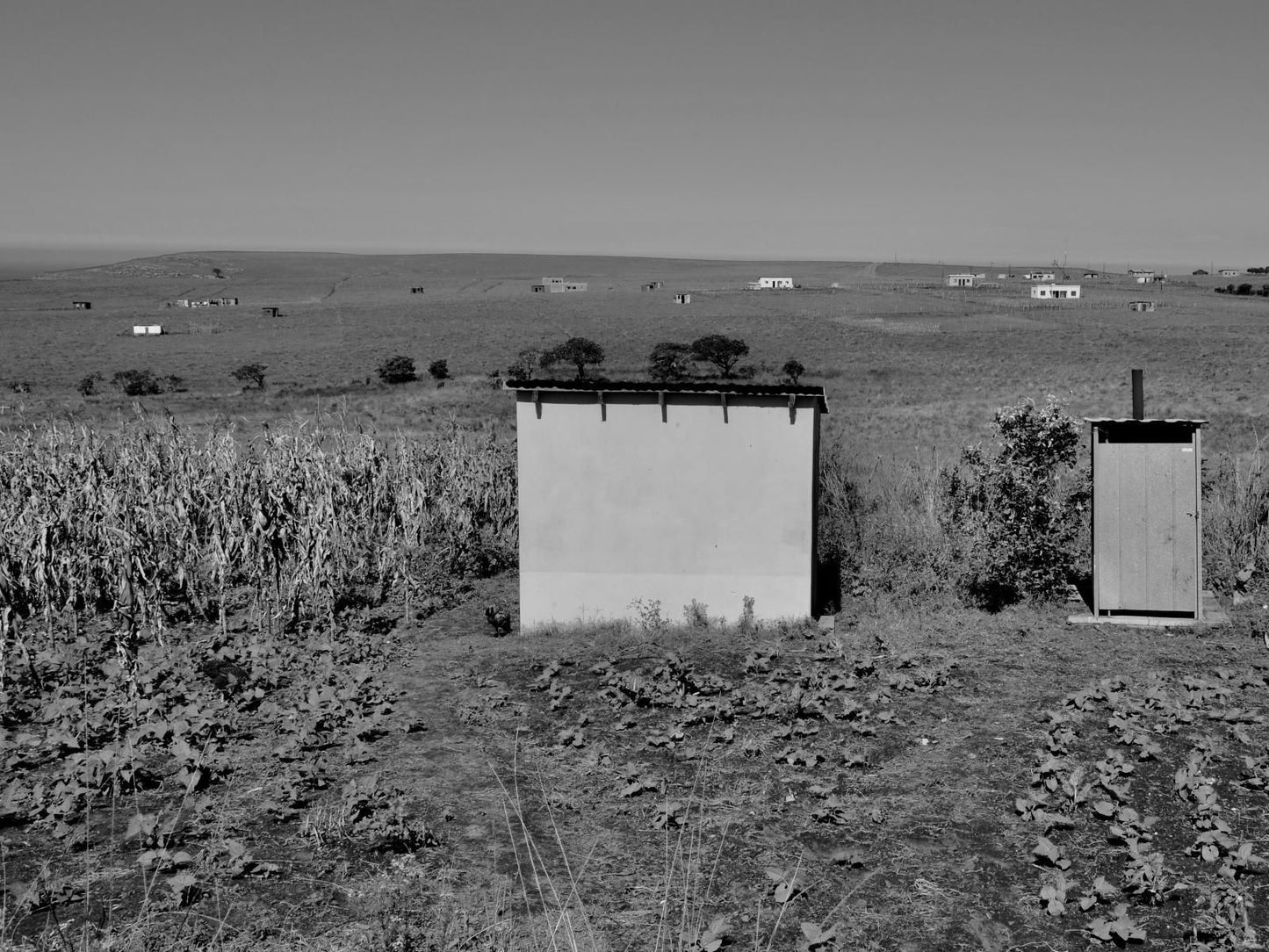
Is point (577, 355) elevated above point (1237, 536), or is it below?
above

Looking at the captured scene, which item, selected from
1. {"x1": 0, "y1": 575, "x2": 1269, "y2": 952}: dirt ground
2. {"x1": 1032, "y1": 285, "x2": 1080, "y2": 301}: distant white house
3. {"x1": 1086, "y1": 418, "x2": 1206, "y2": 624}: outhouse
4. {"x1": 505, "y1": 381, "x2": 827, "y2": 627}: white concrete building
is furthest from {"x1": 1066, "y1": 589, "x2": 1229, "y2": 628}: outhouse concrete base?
{"x1": 1032, "y1": 285, "x2": 1080, "y2": 301}: distant white house

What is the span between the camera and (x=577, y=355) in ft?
176

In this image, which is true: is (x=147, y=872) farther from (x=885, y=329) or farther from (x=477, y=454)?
(x=885, y=329)

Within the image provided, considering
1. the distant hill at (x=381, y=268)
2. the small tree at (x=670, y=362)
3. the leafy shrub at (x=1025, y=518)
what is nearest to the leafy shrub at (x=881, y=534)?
the leafy shrub at (x=1025, y=518)

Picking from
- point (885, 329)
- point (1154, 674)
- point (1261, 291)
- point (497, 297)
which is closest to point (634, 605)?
point (1154, 674)

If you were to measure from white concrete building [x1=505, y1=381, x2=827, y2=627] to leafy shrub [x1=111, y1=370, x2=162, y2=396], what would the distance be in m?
36.0

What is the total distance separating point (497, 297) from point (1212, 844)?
351 feet

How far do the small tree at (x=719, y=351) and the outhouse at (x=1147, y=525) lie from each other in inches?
1589

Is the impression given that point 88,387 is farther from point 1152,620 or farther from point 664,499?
point 1152,620

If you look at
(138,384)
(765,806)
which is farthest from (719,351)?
(765,806)

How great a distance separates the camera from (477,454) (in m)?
17.5

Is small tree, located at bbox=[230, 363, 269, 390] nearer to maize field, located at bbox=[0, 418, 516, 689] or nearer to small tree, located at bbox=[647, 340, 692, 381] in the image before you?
small tree, located at bbox=[647, 340, 692, 381]

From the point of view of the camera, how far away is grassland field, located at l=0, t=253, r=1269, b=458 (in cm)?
3466

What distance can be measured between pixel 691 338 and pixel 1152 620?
5710 centimetres
